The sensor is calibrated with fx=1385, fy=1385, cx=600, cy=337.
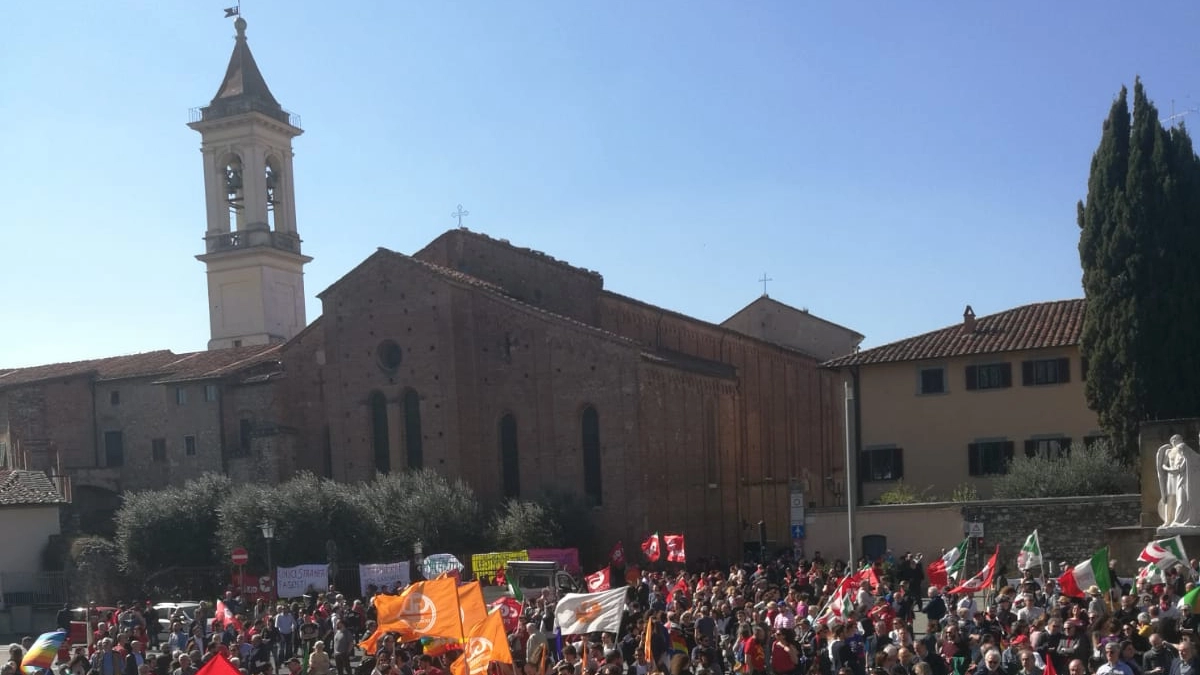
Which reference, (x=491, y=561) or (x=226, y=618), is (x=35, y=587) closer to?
(x=491, y=561)

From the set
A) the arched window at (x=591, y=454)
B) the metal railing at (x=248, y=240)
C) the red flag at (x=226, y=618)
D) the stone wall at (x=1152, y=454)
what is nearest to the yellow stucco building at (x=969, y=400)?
the arched window at (x=591, y=454)

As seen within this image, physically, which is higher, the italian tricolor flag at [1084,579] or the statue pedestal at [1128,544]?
the italian tricolor flag at [1084,579]

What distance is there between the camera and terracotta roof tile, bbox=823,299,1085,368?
121 feet

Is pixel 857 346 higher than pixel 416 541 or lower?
higher

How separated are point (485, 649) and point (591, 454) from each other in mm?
26663

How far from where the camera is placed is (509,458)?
44594 millimetres

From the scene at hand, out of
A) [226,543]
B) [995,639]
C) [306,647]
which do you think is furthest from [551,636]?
[226,543]

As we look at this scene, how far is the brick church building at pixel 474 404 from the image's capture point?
141 ft

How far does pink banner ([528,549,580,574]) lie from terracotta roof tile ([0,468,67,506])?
18.0 metres

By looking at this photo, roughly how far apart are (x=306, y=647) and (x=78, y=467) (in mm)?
29176

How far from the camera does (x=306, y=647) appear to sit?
989 inches

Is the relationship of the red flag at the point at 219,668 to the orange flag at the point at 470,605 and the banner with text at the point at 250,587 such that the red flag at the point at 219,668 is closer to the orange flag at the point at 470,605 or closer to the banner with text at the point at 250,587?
the orange flag at the point at 470,605

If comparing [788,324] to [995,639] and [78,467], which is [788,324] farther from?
[995,639]

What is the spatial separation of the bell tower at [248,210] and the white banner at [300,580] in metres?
33.2
